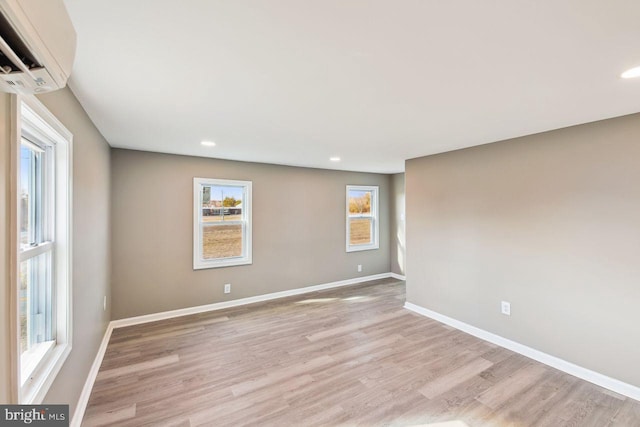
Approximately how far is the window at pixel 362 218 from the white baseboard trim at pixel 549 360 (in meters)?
2.16

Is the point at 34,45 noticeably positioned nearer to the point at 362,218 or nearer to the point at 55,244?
the point at 55,244

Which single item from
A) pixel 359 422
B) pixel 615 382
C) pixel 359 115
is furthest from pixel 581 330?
pixel 359 115

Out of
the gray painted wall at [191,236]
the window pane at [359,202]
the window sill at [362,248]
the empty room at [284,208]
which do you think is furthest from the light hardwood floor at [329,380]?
the window pane at [359,202]

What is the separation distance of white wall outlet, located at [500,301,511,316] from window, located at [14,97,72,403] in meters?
3.80

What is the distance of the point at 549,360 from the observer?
2.72m

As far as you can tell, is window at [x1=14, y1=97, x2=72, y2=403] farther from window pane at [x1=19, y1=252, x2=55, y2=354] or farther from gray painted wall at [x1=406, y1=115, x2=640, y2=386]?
gray painted wall at [x1=406, y1=115, x2=640, y2=386]

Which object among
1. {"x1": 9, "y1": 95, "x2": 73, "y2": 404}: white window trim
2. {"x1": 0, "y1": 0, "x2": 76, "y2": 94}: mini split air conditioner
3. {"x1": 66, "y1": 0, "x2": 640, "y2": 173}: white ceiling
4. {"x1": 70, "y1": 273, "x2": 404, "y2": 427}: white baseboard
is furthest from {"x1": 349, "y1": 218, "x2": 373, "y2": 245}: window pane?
{"x1": 0, "y1": 0, "x2": 76, "y2": 94}: mini split air conditioner

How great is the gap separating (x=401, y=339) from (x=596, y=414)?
5.29 feet

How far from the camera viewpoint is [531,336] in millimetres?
2871

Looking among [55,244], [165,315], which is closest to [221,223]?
[165,315]

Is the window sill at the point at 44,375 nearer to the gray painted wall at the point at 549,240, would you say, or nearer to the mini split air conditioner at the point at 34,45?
the mini split air conditioner at the point at 34,45

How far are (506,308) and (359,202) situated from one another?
3.29 meters

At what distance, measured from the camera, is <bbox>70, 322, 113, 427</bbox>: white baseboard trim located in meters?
1.92

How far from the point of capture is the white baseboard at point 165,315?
2080 millimetres
